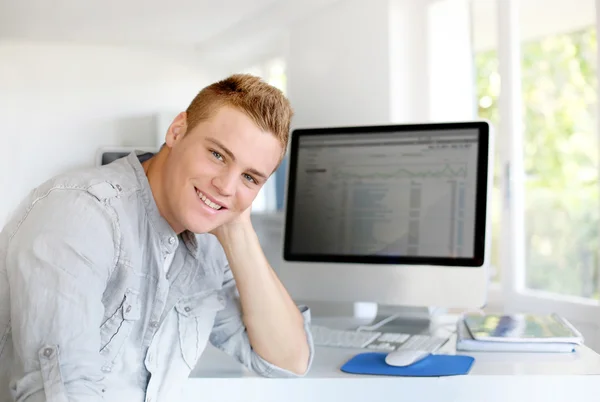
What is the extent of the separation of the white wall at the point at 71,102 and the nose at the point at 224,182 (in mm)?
925

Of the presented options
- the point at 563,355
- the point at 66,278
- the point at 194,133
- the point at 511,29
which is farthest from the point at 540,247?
the point at 66,278

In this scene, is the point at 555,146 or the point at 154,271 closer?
the point at 154,271

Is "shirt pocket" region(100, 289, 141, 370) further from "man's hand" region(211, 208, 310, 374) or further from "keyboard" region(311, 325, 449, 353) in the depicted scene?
"keyboard" region(311, 325, 449, 353)

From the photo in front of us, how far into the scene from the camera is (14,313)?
107cm

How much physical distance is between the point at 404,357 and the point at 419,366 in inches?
1.3

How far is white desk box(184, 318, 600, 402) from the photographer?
137 cm

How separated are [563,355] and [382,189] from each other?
61cm

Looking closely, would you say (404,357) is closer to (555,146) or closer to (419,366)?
(419,366)

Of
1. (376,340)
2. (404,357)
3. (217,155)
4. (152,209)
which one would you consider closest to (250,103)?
(217,155)

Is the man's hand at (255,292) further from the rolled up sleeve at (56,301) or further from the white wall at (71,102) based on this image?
the white wall at (71,102)

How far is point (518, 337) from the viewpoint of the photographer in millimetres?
1572

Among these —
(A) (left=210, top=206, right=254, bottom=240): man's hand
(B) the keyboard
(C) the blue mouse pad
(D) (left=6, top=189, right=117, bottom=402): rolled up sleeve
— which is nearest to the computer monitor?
(B) the keyboard

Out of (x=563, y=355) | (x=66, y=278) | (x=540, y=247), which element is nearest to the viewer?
(x=66, y=278)

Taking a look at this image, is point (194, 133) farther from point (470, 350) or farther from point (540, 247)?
point (540, 247)
